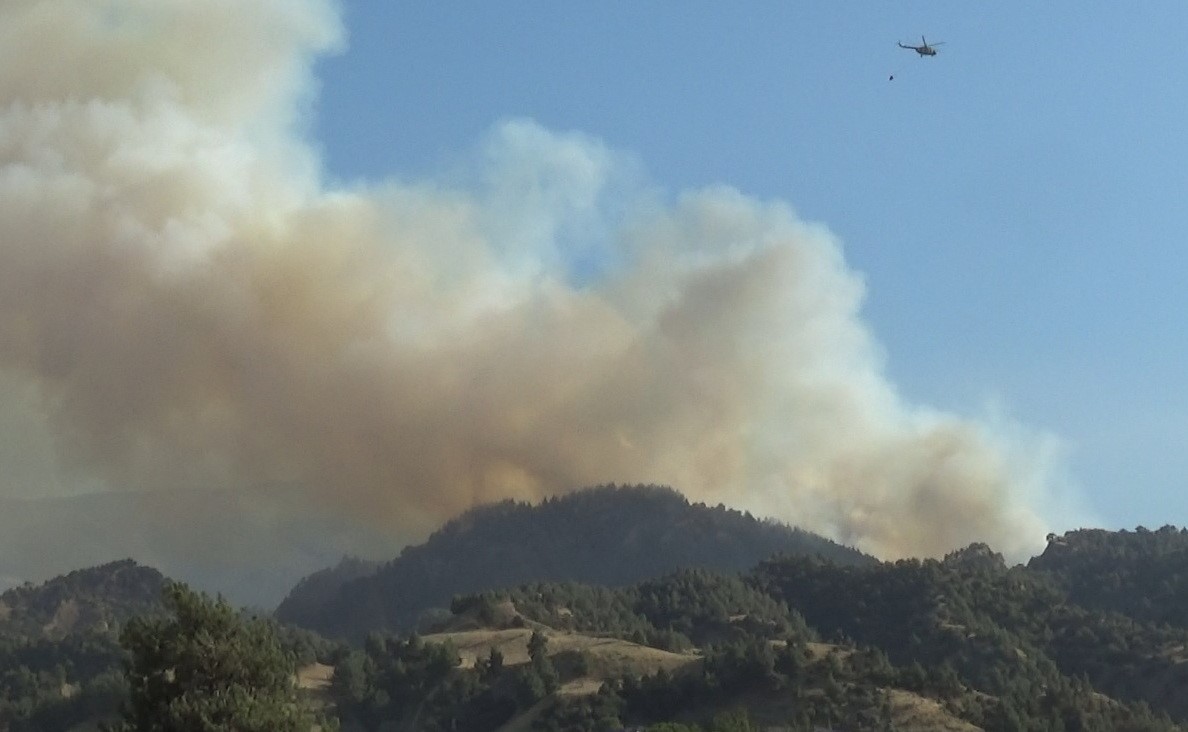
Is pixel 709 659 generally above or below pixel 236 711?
above

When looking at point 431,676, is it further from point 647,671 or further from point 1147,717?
point 1147,717

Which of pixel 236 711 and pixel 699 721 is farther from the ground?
pixel 699 721

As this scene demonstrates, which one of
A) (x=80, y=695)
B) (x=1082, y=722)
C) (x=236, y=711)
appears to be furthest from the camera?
(x=80, y=695)

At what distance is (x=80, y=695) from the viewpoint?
642 ft

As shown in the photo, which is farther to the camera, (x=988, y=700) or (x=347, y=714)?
Result: (x=347, y=714)

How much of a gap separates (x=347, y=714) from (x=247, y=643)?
12008cm

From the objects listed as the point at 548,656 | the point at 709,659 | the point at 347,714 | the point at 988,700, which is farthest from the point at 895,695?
the point at 347,714

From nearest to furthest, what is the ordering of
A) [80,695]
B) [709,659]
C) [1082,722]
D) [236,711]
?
[236,711] < [1082,722] < [709,659] < [80,695]

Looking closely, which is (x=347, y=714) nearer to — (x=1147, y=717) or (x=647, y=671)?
(x=647, y=671)

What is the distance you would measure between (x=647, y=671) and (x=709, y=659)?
307 inches

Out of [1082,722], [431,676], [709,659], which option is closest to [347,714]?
[431,676]

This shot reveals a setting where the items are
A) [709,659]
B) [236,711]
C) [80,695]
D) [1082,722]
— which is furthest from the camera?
[80,695]

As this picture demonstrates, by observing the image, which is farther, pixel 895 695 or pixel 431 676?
pixel 431 676

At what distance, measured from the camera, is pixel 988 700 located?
16538 centimetres
